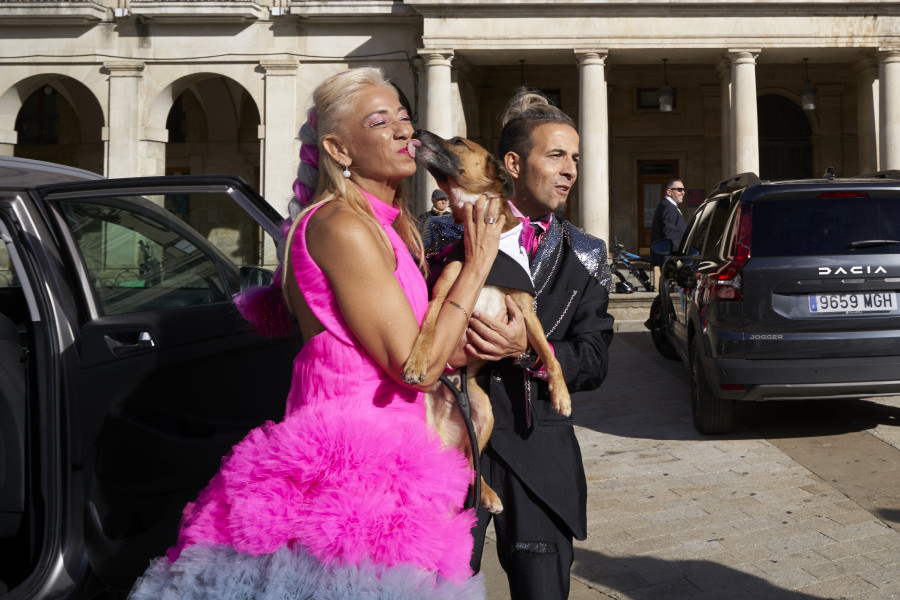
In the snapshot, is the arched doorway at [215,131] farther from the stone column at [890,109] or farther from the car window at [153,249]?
the car window at [153,249]

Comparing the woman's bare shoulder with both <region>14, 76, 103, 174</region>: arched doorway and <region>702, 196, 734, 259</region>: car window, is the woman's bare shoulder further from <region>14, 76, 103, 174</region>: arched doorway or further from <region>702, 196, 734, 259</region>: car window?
<region>14, 76, 103, 174</region>: arched doorway

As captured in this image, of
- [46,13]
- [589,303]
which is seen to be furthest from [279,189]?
[589,303]

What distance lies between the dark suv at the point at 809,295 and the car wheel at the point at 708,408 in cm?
41

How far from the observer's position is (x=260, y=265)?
404cm

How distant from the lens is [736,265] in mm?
6445

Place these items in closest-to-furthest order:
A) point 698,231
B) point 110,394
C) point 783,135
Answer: point 110,394 → point 698,231 → point 783,135

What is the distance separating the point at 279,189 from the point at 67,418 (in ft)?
69.2

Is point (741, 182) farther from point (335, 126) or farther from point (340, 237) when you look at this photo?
point (340, 237)

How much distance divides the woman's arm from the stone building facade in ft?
63.4

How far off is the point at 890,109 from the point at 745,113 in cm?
332

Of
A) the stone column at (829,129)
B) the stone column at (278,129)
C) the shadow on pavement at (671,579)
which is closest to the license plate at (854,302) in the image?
the shadow on pavement at (671,579)

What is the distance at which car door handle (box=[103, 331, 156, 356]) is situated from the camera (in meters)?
3.09

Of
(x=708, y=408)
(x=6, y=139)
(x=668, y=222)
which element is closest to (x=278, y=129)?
(x=6, y=139)

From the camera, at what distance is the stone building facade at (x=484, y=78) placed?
2191cm
